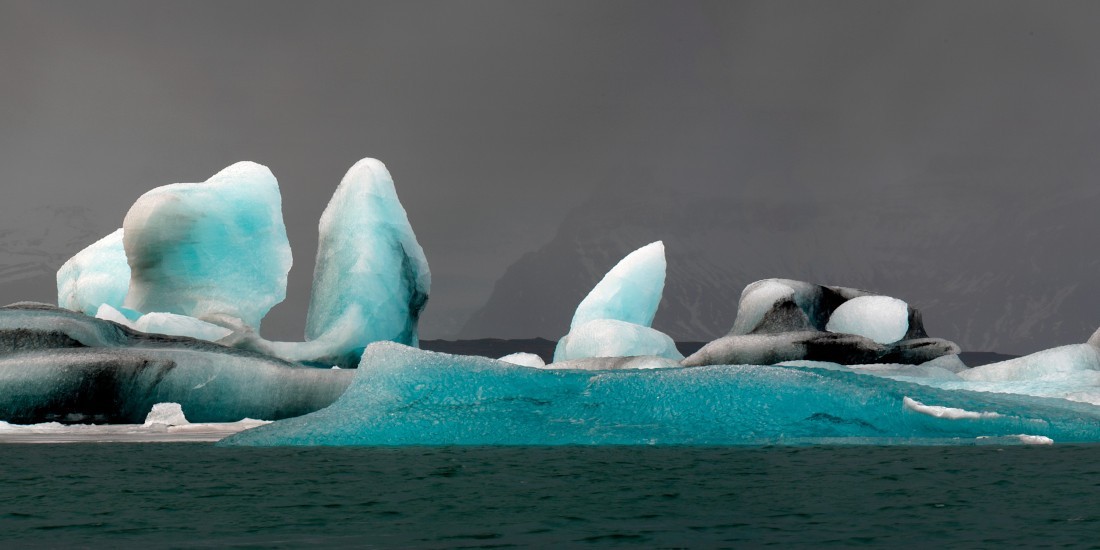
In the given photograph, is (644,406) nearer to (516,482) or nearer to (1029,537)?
(516,482)

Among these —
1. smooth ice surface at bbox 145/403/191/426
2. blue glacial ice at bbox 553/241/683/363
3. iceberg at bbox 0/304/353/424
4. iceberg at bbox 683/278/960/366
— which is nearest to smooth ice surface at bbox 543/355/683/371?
iceberg at bbox 683/278/960/366

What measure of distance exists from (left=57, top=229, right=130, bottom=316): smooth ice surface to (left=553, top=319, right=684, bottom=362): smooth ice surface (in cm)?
968

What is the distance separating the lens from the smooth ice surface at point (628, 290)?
A: 82.7ft

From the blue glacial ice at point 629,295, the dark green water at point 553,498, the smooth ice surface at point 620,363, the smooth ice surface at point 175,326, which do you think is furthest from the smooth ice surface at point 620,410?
the blue glacial ice at point 629,295

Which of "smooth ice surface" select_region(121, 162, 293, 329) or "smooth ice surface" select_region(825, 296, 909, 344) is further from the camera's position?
"smooth ice surface" select_region(825, 296, 909, 344)

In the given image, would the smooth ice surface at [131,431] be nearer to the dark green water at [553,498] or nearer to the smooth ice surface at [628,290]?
the dark green water at [553,498]

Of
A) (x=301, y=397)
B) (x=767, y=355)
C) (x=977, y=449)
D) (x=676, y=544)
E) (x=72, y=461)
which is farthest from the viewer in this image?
(x=767, y=355)

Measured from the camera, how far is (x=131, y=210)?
18.6m

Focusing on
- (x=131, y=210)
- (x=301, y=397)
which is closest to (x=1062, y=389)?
(x=301, y=397)

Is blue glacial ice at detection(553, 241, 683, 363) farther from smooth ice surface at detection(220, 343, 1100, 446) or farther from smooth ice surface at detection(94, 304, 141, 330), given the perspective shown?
smooth ice surface at detection(220, 343, 1100, 446)

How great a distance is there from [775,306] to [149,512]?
1754 centimetres

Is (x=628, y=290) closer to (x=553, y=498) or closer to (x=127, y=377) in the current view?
(x=127, y=377)

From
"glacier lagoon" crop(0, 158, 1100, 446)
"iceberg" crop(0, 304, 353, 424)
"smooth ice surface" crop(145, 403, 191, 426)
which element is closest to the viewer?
"glacier lagoon" crop(0, 158, 1100, 446)

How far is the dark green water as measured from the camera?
418 centimetres
